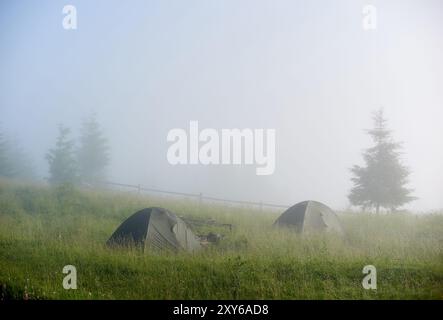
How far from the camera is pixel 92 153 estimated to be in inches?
1612

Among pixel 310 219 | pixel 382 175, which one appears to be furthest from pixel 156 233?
pixel 382 175

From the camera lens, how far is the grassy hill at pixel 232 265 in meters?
7.48

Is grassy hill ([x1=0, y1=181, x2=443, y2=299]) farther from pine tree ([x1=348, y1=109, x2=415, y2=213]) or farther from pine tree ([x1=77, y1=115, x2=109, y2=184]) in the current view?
pine tree ([x1=77, y1=115, x2=109, y2=184])

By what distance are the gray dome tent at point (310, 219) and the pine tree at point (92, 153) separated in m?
30.0

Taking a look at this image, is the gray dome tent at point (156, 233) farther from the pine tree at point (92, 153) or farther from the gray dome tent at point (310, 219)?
the pine tree at point (92, 153)

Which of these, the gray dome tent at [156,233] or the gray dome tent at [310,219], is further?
the gray dome tent at [310,219]

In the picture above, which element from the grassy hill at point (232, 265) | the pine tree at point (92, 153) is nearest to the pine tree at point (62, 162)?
the pine tree at point (92, 153)

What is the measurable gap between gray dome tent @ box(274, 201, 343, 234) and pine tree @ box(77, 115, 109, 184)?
30039 mm

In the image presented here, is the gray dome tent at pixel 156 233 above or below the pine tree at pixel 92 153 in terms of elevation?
below

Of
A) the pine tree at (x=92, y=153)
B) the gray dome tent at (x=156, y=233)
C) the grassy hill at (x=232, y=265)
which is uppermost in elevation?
the pine tree at (x=92, y=153)

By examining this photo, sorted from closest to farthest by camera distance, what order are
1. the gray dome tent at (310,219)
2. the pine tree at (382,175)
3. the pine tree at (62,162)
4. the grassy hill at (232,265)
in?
1. the grassy hill at (232,265)
2. the gray dome tent at (310,219)
3. the pine tree at (382,175)
4. the pine tree at (62,162)

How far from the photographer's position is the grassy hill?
7.48 meters

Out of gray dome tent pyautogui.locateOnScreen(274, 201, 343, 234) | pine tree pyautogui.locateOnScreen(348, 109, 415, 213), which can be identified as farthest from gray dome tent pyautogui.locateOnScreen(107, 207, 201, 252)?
pine tree pyautogui.locateOnScreen(348, 109, 415, 213)
